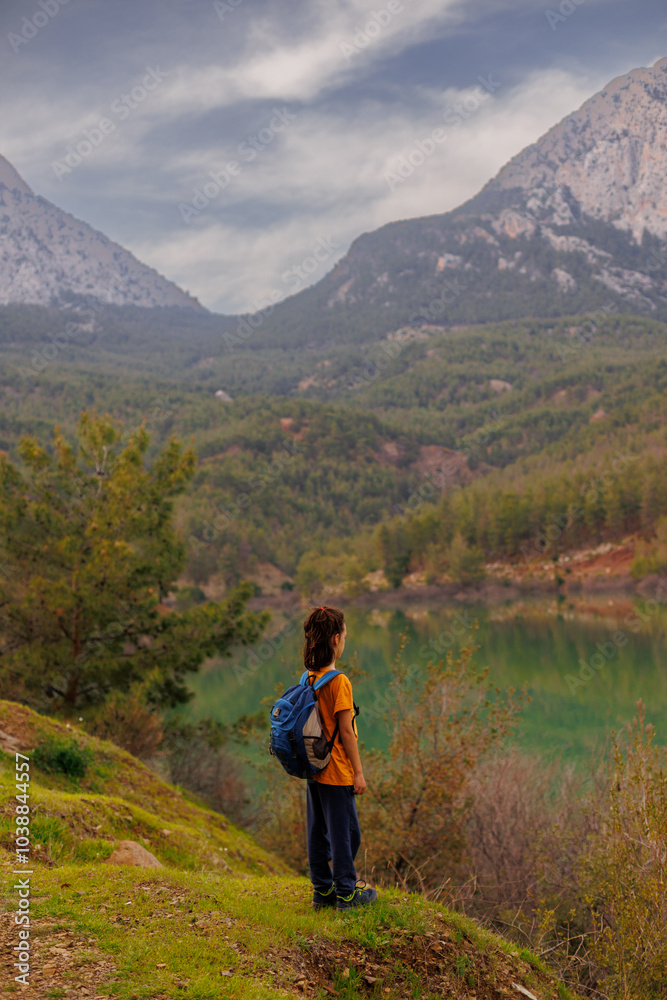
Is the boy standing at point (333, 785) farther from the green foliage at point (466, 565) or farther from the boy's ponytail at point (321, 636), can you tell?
the green foliage at point (466, 565)

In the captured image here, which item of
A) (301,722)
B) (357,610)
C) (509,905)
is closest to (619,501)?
(357,610)

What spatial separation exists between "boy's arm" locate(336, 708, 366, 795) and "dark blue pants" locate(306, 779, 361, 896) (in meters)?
0.10

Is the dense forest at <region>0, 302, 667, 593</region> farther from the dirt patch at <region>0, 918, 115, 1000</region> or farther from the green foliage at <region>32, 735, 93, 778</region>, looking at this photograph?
the dirt patch at <region>0, 918, 115, 1000</region>

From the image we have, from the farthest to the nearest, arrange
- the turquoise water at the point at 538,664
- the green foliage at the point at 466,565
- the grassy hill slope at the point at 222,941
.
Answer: the green foliage at the point at 466,565 < the turquoise water at the point at 538,664 < the grassy hill slope at the point at 222,941

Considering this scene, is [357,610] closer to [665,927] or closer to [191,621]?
[191,621]

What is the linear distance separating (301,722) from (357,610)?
65377mm

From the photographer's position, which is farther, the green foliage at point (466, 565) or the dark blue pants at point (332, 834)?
the green foliage at point (466, 565)

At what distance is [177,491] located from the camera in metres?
17.0

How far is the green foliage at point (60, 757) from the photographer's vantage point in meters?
8.08

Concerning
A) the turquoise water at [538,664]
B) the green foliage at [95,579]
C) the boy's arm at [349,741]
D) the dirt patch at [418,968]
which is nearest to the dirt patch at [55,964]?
the dirt patch at [418,968]

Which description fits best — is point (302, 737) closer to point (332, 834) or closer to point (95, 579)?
point (332, 834)

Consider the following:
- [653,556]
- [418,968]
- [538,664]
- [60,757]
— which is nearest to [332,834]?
[418,968]

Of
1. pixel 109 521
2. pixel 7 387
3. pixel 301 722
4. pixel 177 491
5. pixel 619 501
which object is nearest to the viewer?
pixel 301 722

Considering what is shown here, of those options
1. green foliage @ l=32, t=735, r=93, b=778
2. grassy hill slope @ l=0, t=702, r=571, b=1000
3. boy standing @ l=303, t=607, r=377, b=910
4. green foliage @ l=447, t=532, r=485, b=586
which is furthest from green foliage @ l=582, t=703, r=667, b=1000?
green foliage @ l=447, t=532, r=485, b=586
